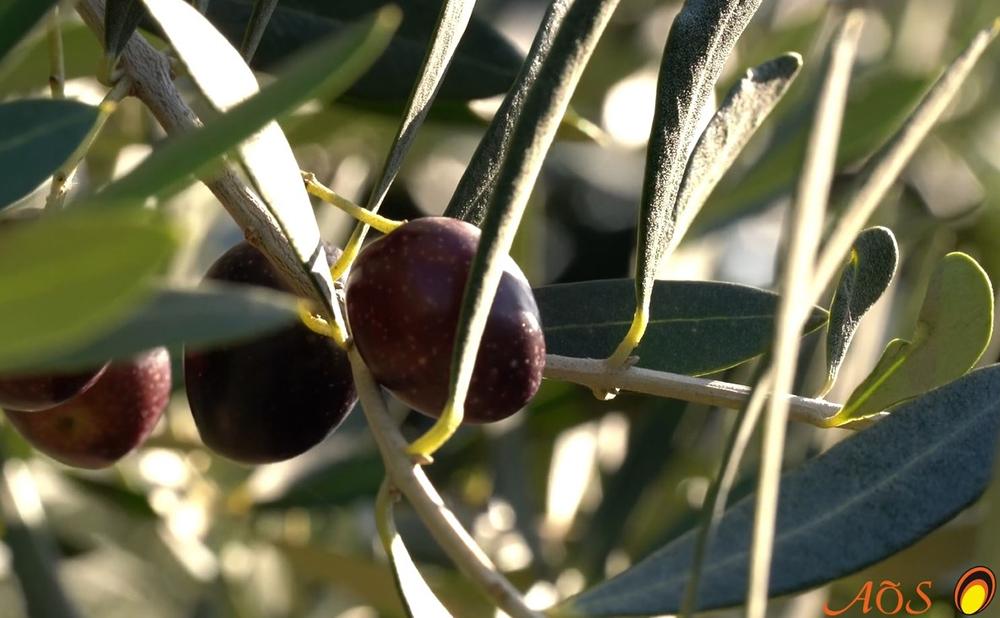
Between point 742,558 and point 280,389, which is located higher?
point 280,389

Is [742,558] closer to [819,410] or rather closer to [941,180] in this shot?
[819,410]

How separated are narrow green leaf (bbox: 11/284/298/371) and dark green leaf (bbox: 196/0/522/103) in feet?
2.21

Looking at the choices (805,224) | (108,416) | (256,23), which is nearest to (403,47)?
(256,23)

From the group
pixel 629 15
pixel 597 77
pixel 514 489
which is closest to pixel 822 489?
pixel 514 489

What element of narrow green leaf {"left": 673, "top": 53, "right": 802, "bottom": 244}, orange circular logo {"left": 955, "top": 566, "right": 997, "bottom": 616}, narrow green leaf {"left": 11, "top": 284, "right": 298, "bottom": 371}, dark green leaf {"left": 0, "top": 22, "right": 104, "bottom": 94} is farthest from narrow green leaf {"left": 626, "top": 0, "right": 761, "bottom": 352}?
dark green leaf {"left": 0, "top": 22, "right": 104, "bottom": 94}

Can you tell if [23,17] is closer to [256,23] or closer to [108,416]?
[256,23]

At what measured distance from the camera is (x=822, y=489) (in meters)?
0.60

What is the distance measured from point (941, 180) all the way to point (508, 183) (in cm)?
163

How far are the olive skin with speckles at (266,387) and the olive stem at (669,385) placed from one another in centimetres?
13

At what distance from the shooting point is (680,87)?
0.68m

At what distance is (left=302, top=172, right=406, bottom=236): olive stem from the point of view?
72cm

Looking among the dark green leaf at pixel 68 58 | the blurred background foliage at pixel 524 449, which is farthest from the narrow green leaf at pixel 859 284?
the dark green leaf at pixel 68 58

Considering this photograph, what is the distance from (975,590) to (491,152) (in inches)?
14.5

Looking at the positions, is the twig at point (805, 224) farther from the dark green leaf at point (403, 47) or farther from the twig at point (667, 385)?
the dark green leaf at point (403, 47)
